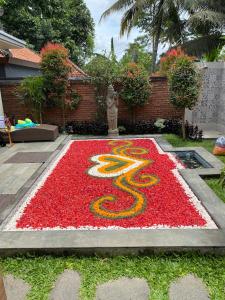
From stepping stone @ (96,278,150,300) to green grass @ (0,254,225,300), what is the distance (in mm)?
59

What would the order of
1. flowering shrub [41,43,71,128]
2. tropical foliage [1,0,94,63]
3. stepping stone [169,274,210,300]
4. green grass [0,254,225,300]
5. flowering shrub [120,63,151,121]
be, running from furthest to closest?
tropical foliage [1,0,94,63]
flowering shrub [120,63,151,121]
flowering shrub [41,43,71,128]
green grass [0,254,225,300]
stepping stone [169,274,210,300]

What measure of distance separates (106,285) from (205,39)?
1443 cm

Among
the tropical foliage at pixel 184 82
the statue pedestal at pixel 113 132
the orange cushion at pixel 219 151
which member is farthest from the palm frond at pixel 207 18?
the orange cushion at pixel 219 151

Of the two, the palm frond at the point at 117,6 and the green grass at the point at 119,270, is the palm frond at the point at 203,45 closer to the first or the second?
the palm frond at the point at 117,6

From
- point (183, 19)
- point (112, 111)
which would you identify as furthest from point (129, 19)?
point (112, 111)

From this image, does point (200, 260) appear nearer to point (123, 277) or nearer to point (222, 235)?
point (222, 235)

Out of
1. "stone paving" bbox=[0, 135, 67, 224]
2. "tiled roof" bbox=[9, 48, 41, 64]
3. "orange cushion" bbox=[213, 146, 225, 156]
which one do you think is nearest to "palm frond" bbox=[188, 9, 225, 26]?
"tiled roof" bbox=[9, 48, 41, 64]

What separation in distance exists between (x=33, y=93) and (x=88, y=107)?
213 cm

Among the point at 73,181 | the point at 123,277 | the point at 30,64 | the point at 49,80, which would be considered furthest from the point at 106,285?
the point at 30,64

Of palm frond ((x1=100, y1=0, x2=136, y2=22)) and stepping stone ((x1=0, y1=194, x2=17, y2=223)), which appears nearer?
stepping stone ((x1=0, y1=194, x2=17, y2=223))

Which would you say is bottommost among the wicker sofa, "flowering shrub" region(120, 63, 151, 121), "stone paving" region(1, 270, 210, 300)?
"stone paving" region(1, 270, 210, 300)

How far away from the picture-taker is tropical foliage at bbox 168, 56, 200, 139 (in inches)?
294

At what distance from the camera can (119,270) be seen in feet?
9.02

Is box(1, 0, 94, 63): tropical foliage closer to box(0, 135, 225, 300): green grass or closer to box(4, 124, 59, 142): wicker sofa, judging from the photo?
box(4, 124, 59, 142): wicker sofa
